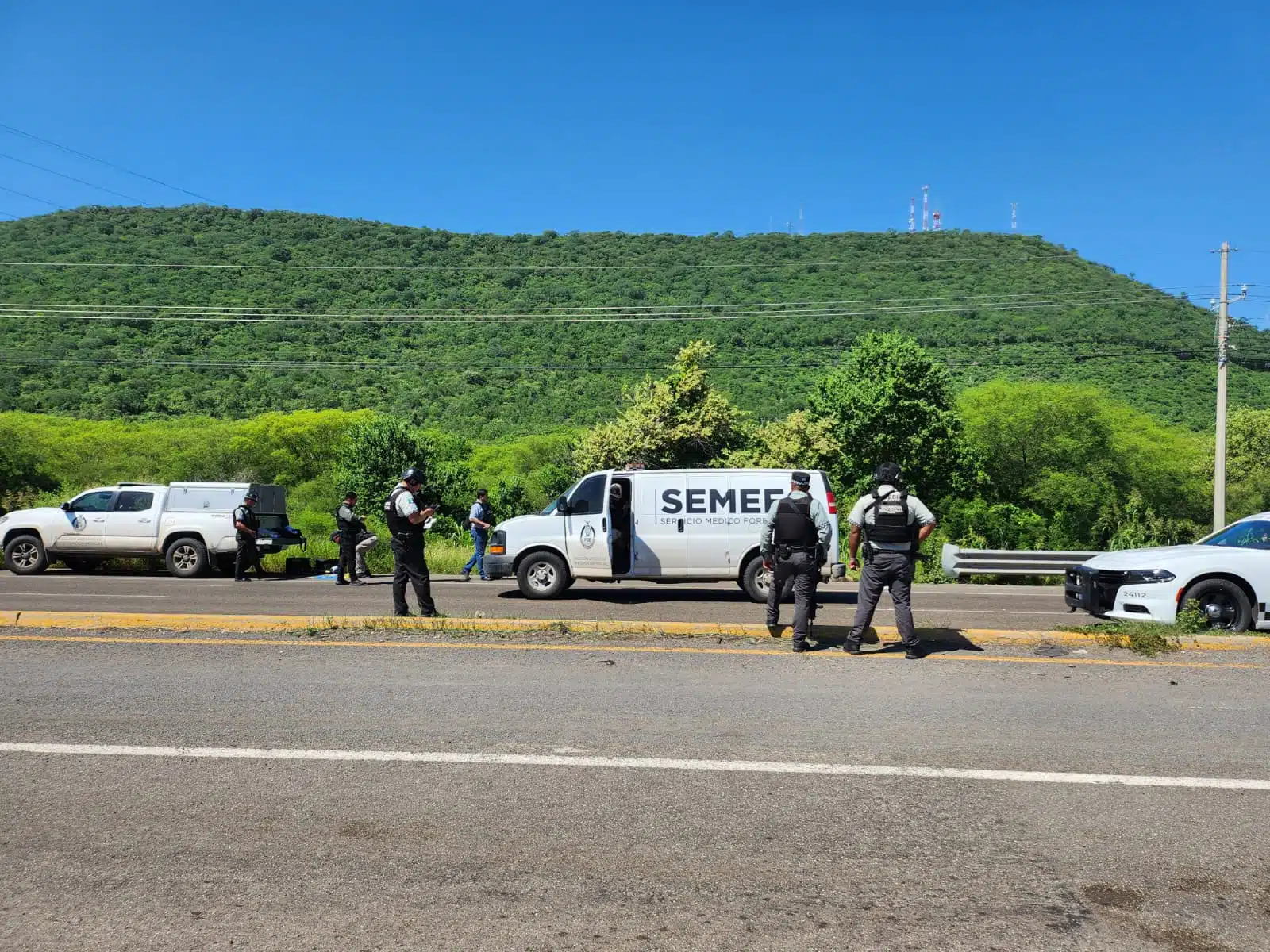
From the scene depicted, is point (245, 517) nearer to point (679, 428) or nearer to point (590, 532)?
point (590, 532)

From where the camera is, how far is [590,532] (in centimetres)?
1569

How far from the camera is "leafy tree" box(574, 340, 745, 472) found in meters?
34.9

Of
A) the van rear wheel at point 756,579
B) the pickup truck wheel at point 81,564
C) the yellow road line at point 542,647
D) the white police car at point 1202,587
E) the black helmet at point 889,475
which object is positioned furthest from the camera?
the pickup truck wheel at point 81,564

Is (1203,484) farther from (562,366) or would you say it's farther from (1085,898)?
(1085,898)

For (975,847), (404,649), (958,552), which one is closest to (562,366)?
(958,552)

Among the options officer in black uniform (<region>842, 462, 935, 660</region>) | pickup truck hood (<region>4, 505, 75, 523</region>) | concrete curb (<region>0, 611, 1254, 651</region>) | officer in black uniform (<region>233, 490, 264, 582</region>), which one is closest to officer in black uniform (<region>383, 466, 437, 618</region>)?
concrete curb (<region>0, 611, 1254, 651</region>)

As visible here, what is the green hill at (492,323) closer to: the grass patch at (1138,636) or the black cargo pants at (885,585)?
the grass patch at (1138,636)

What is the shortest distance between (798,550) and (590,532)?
21.5 ft

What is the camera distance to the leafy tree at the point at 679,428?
34.9 meters

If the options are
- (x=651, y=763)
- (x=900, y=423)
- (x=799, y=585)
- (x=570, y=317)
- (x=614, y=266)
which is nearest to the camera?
(x=651, y=763)

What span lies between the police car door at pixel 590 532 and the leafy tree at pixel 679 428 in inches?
743

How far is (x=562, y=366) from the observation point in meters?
69.2

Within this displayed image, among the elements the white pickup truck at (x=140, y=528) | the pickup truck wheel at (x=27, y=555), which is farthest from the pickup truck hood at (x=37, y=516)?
the pickup truck wheel at (x=27, y=555)

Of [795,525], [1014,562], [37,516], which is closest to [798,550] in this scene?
[795,525]
